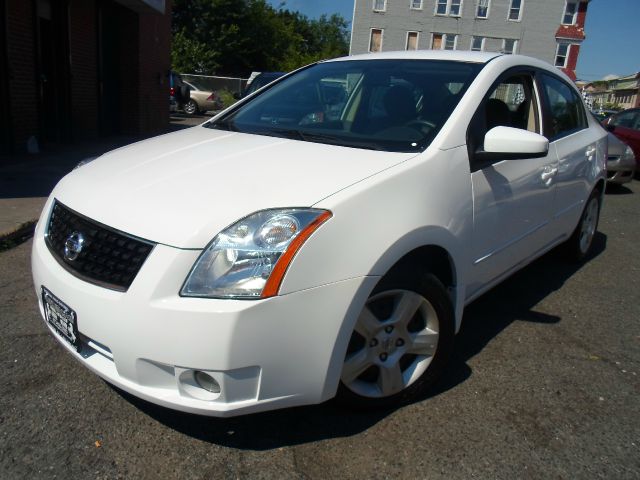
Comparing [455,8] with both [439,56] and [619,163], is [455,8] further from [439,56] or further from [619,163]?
[439,56]

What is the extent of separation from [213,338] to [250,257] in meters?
0.30

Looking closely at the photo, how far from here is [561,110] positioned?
155 inches

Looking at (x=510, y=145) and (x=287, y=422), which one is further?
(x=510, y=145)

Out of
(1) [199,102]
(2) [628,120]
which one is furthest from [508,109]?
(1) [199,102]

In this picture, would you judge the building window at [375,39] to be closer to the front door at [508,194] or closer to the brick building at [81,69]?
the brick building at [81,69]

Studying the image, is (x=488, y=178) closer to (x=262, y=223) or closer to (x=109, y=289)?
(x=262, y=223)

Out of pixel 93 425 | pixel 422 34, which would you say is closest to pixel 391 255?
pixel 93 425

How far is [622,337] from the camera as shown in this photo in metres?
3.48

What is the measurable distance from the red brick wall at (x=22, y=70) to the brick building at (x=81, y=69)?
15mm

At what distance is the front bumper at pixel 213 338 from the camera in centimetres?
185

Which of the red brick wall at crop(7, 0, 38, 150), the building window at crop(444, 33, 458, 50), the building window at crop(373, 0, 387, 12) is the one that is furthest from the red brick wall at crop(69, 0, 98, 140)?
the building window at crop(444, 33, 458, 50)

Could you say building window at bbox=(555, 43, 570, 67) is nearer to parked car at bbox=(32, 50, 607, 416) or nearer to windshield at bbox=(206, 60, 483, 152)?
windshield at bbox=(206, 60, 483, 152)

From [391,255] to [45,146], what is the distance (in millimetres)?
9208

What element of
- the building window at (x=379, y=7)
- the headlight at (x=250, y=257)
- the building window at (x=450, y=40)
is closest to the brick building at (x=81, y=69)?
the headlight at (x=250, y=257)
